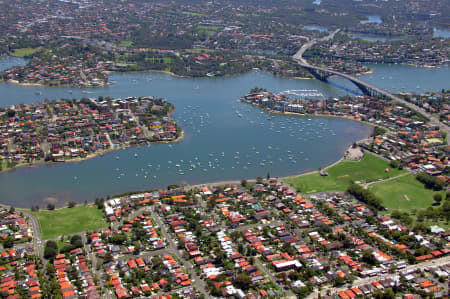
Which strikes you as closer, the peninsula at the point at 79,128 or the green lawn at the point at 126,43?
the peninsula at the point at 79,128

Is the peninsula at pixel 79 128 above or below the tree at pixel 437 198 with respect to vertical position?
above

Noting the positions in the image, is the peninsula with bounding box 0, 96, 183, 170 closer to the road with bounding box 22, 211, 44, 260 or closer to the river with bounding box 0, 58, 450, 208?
the river with bounding box 0, 58, 450, 208

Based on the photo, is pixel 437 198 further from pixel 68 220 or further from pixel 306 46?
pixel 306 46

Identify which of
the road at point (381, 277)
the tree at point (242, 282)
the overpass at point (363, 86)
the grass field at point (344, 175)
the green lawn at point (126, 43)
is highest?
the green lawn at point (126, 43)

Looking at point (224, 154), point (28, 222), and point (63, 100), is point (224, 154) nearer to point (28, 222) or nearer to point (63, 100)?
point (28, 222)

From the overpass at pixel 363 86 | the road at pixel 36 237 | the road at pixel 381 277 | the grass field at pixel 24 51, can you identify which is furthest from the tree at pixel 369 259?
the grass field at pixel 24 51

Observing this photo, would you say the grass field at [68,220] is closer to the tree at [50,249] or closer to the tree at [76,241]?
the tree at [76,241]

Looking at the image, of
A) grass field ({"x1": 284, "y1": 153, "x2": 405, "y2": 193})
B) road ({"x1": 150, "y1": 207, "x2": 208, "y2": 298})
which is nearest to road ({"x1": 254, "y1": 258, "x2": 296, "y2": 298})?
road ({"x1": 150, "y1": 207, "x2": 208, "y2": 298})
